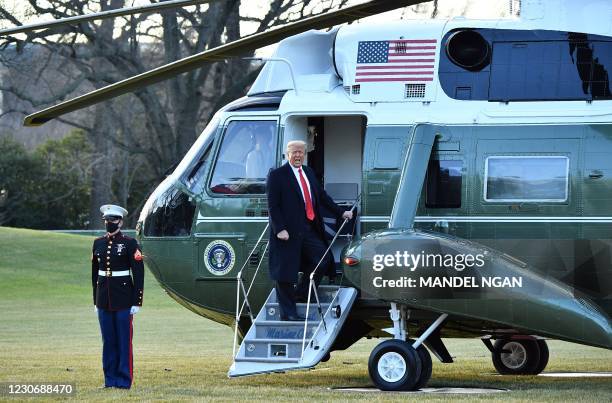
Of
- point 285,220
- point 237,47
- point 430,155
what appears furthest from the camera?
point 430,155

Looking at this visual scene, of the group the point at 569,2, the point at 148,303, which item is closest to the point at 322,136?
the point at 569,2

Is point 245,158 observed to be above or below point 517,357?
above

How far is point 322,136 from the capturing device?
13.8m

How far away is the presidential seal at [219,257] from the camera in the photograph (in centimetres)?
1312

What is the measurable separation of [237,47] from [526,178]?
308 cm

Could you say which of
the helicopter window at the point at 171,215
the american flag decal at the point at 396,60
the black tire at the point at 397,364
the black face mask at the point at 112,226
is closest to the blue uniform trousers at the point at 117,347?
the black face mask at the point at 112,226

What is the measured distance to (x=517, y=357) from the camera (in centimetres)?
A: 1457

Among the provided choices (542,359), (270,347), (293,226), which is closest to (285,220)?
(293,226)

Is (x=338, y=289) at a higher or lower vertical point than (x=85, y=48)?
lower

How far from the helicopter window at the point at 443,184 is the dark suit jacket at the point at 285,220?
1.18 metres

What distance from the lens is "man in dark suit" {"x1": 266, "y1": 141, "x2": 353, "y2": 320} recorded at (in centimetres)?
1214

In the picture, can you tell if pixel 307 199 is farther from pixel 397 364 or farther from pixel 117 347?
pixel 117 347

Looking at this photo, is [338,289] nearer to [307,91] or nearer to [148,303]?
[307,91]

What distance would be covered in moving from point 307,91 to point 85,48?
2559cm
